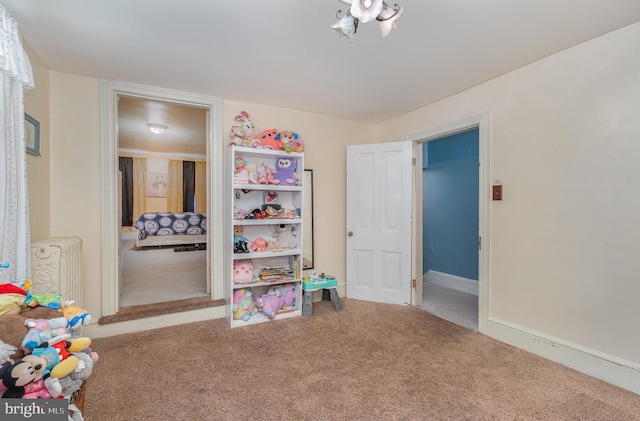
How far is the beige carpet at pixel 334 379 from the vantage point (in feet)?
5.31

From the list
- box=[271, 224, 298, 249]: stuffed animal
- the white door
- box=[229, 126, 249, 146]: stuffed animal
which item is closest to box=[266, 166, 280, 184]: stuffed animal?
box=[229, 126, 249, 146]: stuffed animal

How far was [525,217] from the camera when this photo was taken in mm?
2346

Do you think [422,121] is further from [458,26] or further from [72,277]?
[72,277]

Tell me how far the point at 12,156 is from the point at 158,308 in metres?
1.73

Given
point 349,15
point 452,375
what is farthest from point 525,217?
point 349,15

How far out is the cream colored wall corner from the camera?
208 cm

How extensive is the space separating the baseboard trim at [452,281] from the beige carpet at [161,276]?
10.9ft

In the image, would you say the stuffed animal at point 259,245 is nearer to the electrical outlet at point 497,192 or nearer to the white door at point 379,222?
the white door at point 379,222

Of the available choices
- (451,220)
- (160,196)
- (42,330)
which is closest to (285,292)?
(42,330)

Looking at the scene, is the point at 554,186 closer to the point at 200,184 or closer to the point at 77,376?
the point at 77,376

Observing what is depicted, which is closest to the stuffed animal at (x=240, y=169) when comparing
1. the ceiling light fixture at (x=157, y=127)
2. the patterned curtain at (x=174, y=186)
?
the ceiling light fixture at (x=157, y=127)

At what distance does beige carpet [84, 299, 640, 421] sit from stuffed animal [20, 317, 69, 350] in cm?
86

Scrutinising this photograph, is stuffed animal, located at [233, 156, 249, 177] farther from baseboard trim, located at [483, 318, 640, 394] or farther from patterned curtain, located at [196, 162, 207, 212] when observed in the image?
patterned curtain, located at [196, 162, 207, 212]

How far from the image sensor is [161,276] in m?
4.04
